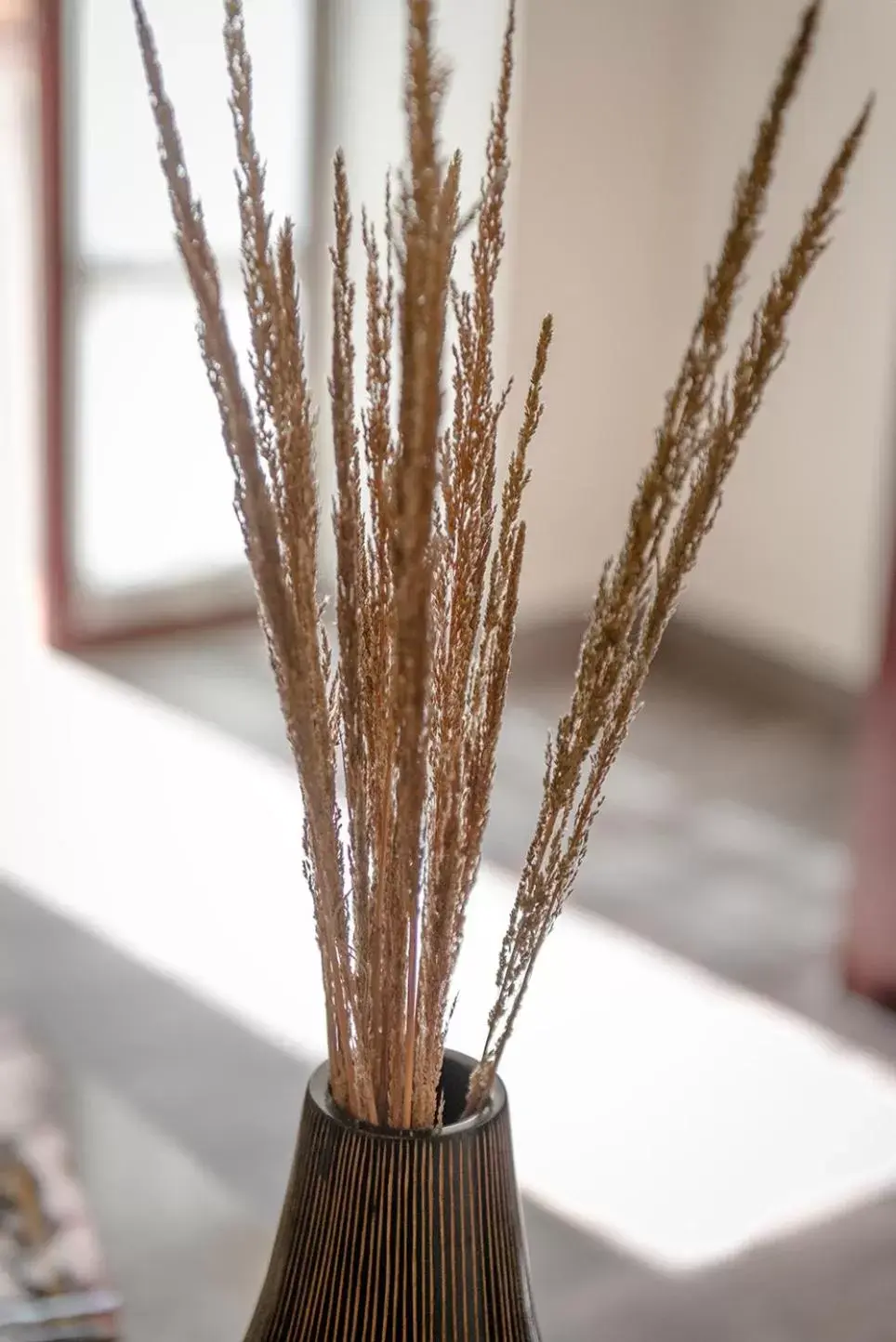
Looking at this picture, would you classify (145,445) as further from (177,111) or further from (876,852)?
(876,852)

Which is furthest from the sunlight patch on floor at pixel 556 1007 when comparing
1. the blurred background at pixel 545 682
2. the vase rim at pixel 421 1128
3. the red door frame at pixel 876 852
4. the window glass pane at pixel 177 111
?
the vase rim at pixel 421 1128

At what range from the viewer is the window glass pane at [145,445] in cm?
415

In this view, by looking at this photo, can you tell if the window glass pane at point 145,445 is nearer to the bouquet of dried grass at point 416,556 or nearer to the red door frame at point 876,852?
the red door frame at point 876,852

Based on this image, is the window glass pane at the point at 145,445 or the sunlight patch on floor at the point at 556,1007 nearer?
the sunlight patch on floor at the point at 556,1007

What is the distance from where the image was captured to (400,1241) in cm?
81

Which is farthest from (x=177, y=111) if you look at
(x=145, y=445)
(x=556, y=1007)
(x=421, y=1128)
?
(x=421, y=1128)

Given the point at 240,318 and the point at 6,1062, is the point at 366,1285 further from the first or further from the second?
the point at 240,318

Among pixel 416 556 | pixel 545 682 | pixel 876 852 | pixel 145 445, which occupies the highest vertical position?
pixel 416 556

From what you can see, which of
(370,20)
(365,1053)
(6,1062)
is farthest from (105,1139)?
(370,20)

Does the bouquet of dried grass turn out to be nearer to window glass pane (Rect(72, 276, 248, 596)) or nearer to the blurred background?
the blurred background

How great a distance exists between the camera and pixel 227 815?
3395 mm

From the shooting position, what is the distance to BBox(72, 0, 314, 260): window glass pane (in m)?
3.91

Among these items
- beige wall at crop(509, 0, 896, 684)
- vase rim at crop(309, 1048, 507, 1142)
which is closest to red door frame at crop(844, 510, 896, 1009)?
beige wall at crop(509, 0, 896, 684)

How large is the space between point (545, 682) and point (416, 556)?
3.66m
